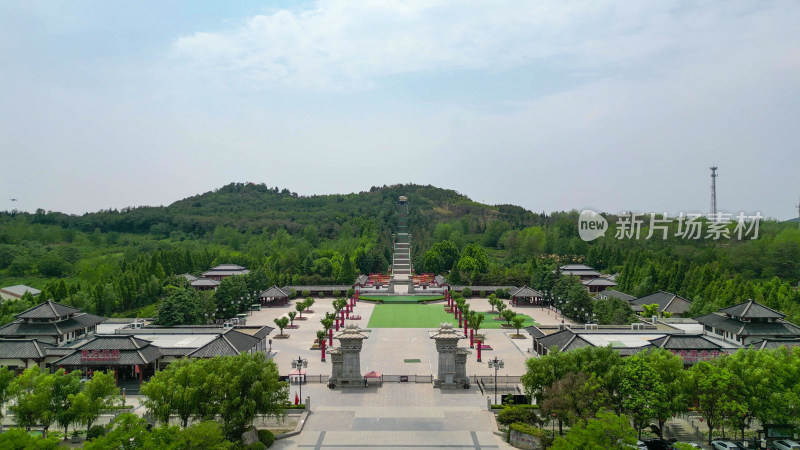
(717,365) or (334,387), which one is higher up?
(717,365)

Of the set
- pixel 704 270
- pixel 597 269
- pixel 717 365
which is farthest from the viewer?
pixel 597 269

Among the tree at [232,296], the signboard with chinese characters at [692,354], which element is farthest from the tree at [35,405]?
the tree at [232,296]

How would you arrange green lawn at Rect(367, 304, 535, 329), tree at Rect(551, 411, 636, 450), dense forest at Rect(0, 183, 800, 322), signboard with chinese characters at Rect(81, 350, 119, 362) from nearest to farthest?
1. tree at Rect(551, 411, 636, 450)
2. signboard with chinese characters at Rect(81, 350, 119, 362)
3. green lawn at Rect(367, 304, 535, 329)
4. dense forest at Rect(0, 183, 800, 322)

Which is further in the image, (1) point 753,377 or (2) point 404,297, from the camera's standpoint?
(2) point 404,297

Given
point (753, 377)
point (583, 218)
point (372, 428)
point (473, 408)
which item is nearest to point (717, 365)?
point (753, 377)

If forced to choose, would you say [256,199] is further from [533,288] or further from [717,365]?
[717,365]

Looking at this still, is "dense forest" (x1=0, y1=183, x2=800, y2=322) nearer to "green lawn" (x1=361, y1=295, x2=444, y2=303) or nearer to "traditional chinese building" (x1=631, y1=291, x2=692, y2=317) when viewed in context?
"traditional chinese building" (x1=631, y1=291, x2=692, y2=317)

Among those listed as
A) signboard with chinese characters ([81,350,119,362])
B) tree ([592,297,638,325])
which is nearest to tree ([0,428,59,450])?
signboard with chinese characters ([81,350,119,362])

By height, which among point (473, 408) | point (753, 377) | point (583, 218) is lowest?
point (473, 408)
